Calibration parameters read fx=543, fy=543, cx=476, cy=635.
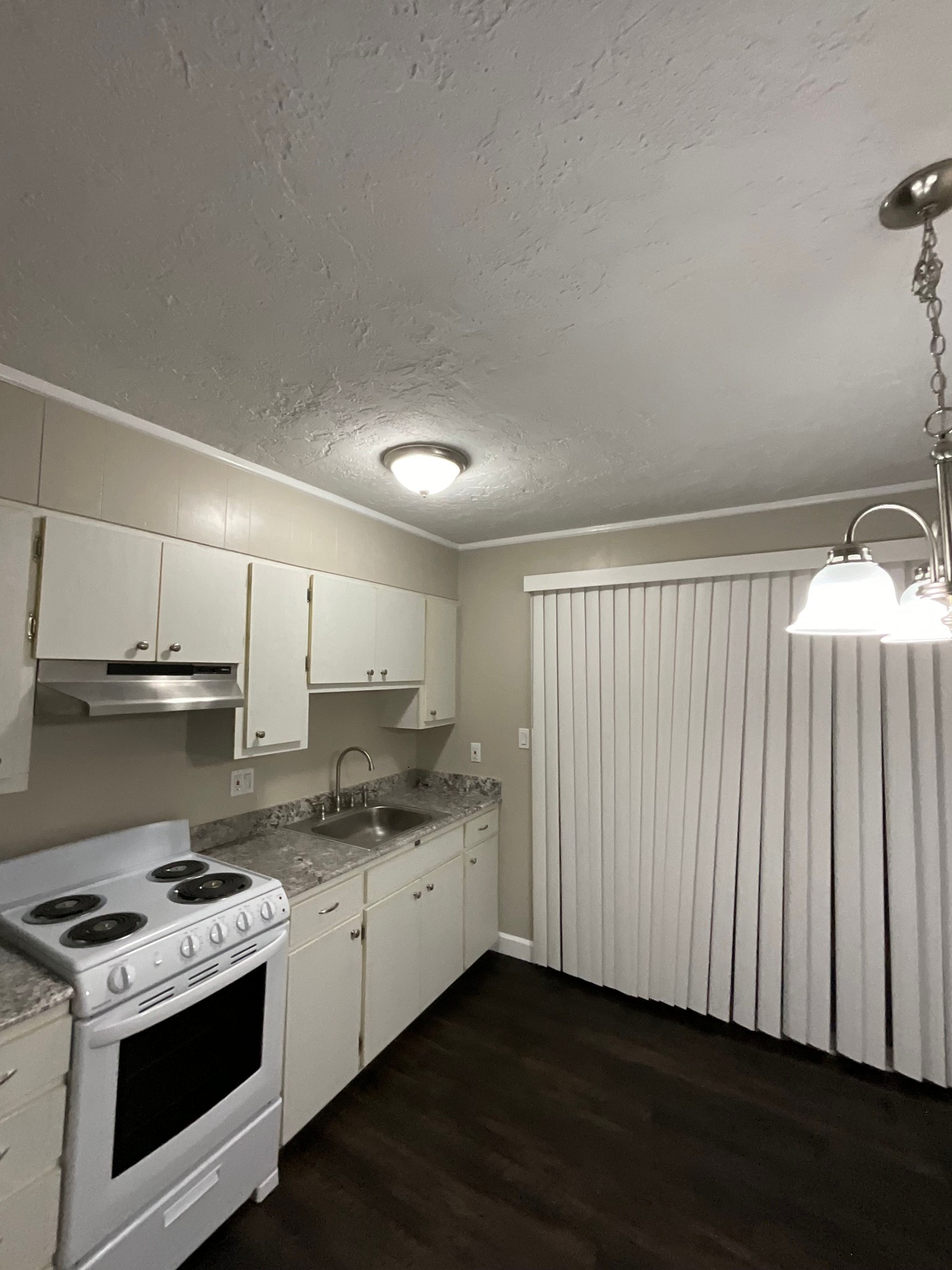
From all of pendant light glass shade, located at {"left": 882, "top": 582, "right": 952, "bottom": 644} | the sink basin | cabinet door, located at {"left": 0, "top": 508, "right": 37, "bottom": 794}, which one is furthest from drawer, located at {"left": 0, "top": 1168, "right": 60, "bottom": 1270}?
pendant light glass shade, located at {"left": 882, "top": 582, "right": 952, "bottom": 644}

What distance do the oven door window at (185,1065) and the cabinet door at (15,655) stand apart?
0.80 metres

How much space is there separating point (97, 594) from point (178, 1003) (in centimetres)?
122

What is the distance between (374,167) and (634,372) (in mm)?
881

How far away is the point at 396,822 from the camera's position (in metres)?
3.07

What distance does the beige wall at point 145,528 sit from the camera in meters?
1.64

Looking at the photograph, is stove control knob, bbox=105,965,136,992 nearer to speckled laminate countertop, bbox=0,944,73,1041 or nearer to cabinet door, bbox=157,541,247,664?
speckled laminate countertop, bbox=0,944,73,1041

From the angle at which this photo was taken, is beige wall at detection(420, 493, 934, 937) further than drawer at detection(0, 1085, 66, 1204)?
Yes

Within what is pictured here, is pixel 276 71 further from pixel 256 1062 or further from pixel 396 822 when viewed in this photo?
pixel 396 822

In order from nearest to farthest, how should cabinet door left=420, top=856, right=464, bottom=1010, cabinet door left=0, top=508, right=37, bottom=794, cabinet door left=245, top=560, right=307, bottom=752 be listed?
cabinet door left=0, top=508, right=37, bottom=794
cabinet door left=245, top=560, right=307, bottom=752
cabinet door left=420, top=856, right=464, bottom=1010

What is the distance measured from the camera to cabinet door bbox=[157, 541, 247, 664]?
6.22 feet

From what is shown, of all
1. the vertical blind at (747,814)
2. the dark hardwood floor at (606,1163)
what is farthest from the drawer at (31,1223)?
the vertical blind at (747,814)

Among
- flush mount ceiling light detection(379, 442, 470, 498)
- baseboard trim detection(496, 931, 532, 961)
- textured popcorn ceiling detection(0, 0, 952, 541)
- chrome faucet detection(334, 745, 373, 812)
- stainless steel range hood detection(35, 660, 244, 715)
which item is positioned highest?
textured popcorn ceiling detection(0, 0, 952, 541)

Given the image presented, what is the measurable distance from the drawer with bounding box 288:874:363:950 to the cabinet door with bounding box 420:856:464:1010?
0.49 metres

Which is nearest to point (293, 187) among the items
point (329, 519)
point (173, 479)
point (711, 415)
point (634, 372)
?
point (634, 372)
